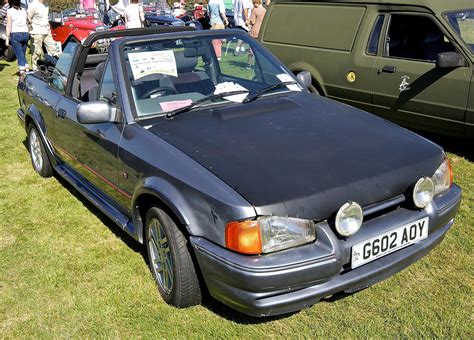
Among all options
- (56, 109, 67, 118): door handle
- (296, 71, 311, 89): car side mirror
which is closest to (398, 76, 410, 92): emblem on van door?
(296, 71, 311, 89): car side mirror

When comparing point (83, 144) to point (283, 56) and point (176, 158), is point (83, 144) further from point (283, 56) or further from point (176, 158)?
point (283, 56)

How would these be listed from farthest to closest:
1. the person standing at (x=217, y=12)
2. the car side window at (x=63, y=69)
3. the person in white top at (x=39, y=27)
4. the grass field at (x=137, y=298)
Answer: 1. the person standing at (x=217, y=12)
2. the person in white top at (x=39, y=27)
3. the car side window at (x=63, y=69)
4. the grass field at (x=137, y=298)

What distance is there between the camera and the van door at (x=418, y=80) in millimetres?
5270

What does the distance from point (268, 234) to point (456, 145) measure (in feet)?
13.8

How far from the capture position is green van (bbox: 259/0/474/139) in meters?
5.28

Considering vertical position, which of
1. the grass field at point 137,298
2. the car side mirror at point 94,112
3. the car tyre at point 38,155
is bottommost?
the grass field at point 137,298

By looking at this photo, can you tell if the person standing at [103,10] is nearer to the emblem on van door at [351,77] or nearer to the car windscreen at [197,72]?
the emblem on van door at [351,77]

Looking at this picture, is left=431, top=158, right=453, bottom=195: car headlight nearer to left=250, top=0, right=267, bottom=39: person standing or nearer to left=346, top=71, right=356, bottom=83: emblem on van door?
left=346, top=71, right=356, bottom=83: emblem on van door

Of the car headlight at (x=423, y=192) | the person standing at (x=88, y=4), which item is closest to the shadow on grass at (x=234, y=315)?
the car headlight at (x=423, y=192)

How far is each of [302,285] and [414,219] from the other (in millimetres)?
794

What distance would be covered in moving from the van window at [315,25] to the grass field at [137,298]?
8.86 ft

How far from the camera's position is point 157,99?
3494mm

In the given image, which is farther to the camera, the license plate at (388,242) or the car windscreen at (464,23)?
the car windscreen at (464,23)

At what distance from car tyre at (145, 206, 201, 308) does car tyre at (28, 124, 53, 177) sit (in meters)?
2.44
